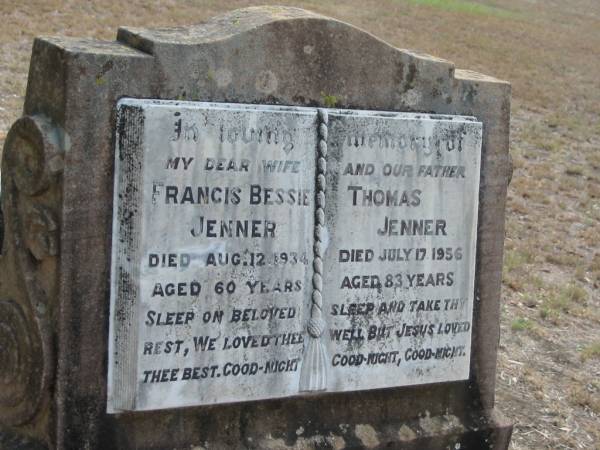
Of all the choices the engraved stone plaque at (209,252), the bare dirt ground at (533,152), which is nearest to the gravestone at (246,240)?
the engraved stone plaque at (209,252)

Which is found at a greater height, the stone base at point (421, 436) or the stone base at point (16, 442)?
the stone base at point (16, 442)

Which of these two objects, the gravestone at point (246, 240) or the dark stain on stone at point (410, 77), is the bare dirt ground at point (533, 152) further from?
the dark stain on stone at point (410, 77)

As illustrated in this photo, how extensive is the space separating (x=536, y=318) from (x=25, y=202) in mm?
4231

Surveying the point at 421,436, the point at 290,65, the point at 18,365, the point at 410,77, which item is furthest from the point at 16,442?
the point at 410,77

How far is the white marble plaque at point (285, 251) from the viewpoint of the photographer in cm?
329

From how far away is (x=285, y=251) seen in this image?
353 centimetres

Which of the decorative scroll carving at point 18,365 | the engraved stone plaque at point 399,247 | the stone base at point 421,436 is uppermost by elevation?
the engraved stone plaque at point 399,247

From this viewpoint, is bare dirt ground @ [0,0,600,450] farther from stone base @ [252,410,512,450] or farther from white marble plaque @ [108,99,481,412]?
white marble plaque @ [108,99,481,412]

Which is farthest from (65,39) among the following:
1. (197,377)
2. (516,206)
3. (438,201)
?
(516,206)

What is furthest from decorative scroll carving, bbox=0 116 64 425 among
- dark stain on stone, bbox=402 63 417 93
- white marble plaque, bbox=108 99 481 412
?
dark stain on stone, bbox=402 63 417 93

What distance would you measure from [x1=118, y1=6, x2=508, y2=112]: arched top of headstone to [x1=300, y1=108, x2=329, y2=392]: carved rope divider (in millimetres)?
189

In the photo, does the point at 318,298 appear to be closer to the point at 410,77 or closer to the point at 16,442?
the point at 410,77

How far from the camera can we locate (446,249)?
154 inches

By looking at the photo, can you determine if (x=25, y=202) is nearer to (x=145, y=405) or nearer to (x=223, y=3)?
(x=145, y=405)
